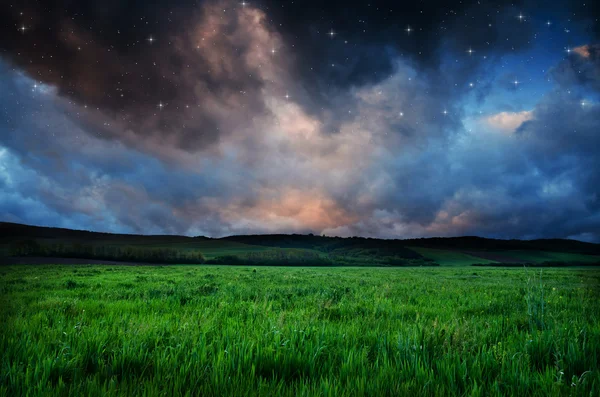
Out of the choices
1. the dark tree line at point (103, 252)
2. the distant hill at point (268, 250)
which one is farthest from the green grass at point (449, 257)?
the dark tree line at point (103, 252)

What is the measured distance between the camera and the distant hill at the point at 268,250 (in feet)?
238

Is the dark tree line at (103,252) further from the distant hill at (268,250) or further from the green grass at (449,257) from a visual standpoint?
the green grass at (449,257)

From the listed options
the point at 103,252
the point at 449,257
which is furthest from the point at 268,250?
the point at 449,257

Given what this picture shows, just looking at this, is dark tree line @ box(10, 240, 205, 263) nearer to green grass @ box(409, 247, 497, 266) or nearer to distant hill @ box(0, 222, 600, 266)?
distant hill @ box(0, 222, 600, 266)

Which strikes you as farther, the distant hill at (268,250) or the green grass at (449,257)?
the green grass at (449,257)

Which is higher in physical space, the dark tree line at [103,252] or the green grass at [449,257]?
the dark tree line at [103,252]

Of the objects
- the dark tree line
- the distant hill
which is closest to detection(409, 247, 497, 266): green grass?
the distant hill

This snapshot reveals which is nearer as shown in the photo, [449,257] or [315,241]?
[449,257]

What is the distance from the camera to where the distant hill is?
72.4 metres

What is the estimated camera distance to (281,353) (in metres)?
3.39

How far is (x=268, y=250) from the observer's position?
10306 cm

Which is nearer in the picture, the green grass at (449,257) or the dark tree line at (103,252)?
the dark tree line at (103,252)

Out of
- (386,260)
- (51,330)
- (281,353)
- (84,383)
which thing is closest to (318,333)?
(281,353)

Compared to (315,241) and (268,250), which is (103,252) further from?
(315,241)
